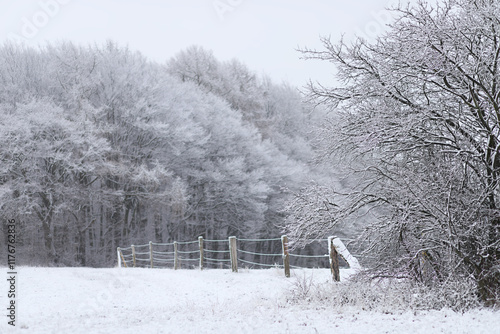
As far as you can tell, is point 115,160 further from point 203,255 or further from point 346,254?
point 346,254

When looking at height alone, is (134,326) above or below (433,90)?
below

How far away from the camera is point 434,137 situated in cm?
A: 680

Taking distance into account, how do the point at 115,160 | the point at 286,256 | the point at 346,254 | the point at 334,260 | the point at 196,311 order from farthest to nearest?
1. the point at 115,160
2. the point at 286,256
3. the point at 334,260
4. the point at 346,254
5. the point at 196,311

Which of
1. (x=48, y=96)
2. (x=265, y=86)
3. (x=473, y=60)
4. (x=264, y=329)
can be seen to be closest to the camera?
(x=264, y=329)

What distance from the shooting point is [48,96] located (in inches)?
920

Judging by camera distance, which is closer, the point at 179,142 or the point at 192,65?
the point at 179,142

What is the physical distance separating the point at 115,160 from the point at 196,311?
55.8ft

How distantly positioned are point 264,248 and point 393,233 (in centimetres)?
2461

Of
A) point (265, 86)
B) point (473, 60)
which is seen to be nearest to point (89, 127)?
point (473, 60)

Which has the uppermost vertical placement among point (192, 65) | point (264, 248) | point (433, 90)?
point (192, 65)

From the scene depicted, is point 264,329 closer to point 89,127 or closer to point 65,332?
point 65,332

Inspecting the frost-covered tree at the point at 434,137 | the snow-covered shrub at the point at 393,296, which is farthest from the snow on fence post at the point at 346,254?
the frost-covered tree at the point at 434,137

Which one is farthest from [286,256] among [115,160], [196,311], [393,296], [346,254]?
[115,160]

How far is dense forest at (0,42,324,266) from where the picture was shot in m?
20.7
